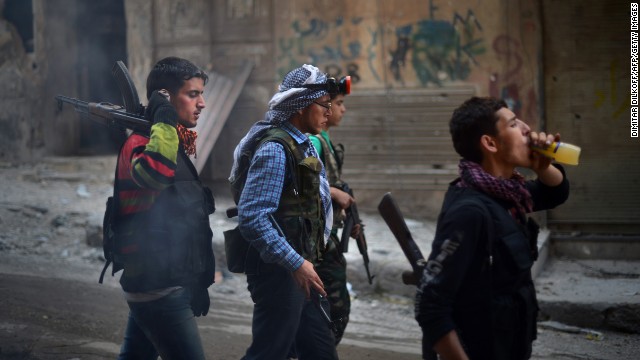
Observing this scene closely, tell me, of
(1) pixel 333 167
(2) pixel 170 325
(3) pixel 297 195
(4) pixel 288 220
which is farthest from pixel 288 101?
(1) pixel 333 167

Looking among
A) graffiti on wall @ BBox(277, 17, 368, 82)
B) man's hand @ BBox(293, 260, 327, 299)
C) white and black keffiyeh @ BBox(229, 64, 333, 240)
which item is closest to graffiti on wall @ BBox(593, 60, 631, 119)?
graffiti on wall @ BBox(277, 17, 368, 82)

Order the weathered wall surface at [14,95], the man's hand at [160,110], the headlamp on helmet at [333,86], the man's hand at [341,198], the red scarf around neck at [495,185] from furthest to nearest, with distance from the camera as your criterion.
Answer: the weathered wall surface at [14,95]
the man's hand at [341,198]
the headlamp on helmet at [333,86]
the man's hand at [160,110]
the red scarf around neck at [495,185]

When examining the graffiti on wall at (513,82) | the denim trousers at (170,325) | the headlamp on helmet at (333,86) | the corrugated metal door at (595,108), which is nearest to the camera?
the denim trousers at (170,325)

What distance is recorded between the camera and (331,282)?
447cm

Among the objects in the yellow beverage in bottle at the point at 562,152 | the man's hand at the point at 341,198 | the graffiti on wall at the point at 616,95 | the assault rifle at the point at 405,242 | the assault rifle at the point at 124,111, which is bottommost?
the man's hand at the point at 341,198

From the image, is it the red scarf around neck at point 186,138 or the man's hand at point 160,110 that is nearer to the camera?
the man's hand at point 160,110

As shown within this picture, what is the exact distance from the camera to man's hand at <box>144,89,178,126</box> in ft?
11.0

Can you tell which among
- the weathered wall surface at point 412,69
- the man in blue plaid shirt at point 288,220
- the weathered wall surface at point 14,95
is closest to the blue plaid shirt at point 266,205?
the man in blue plaid shirt at point 288,220

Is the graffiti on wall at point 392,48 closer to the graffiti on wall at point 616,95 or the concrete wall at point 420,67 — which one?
the concrete wall at point 420,67

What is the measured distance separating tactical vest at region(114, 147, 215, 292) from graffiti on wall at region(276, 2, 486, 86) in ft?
18.0

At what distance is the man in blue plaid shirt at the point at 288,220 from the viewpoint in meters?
3.35

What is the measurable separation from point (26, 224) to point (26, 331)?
3.10 meters

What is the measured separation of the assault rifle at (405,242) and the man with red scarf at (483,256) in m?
0.61

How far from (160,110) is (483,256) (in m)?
1.51
